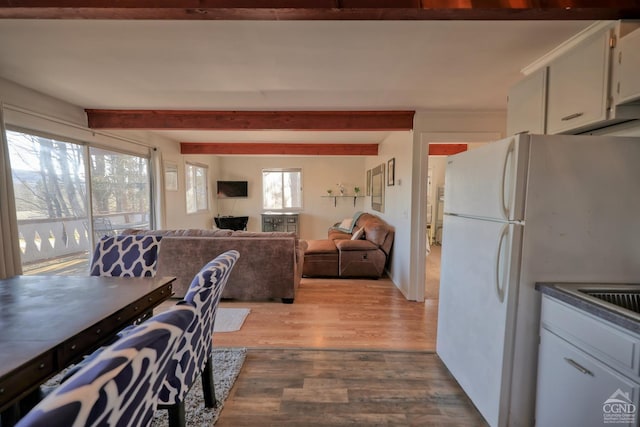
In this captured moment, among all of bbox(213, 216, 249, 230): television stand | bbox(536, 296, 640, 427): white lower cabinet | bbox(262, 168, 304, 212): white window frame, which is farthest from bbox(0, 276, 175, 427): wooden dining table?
bbox(262, 168, 304, 212): white window frame

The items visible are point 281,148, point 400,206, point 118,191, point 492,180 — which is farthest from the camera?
point 281,148

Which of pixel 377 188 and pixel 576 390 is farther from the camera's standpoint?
pixel 377 188

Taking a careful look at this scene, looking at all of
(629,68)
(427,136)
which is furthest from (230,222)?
(629,68)

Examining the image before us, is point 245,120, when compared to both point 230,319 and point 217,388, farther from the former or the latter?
point 217,388

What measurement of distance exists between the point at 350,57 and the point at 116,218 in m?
3.88

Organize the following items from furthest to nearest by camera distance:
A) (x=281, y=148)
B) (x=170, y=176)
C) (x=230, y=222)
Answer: (x=230, y=222), (x=281, y=148), (x=170, y=176)

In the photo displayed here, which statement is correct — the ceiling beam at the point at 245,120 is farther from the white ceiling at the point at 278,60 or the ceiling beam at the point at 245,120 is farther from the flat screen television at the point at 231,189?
the flat screen television at the point at 231,189

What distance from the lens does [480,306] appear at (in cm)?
165

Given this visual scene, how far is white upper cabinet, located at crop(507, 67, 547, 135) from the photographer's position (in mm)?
1809

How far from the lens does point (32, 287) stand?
5.24 ft

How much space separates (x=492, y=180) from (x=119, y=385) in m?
1.80

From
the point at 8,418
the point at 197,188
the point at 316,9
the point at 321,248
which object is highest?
the point at 316,9

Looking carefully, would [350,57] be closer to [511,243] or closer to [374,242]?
[511,243]

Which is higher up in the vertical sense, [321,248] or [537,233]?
[537,233]
